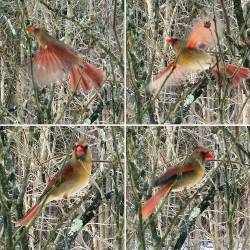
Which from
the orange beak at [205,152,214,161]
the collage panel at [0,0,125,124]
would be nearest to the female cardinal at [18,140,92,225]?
the collage panel at [0,0,125,124]

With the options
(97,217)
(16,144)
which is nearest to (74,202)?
(97,217)

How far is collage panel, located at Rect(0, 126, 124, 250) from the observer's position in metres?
3.04

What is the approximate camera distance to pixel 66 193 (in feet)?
9.93

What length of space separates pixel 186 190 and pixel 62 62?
0.67 metres

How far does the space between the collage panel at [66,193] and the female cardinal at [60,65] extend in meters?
0.18

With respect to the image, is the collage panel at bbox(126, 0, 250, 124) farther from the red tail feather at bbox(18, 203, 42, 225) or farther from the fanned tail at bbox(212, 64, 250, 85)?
the red tail feather at bbox(18, 203, 42, 225)

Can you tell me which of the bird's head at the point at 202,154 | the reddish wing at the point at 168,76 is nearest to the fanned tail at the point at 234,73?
the reddish wing at the point at 168,76

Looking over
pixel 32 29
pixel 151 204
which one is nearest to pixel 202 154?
pixel 151 204

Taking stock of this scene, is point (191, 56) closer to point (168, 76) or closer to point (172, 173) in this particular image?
point (168, 76)

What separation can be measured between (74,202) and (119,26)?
0.68 m

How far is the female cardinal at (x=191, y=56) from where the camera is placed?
3.05 meters

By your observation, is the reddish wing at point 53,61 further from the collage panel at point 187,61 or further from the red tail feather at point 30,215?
the red tail feather at point 30,215

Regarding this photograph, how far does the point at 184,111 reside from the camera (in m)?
3.05

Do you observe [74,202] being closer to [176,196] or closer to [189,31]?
[176,196]
